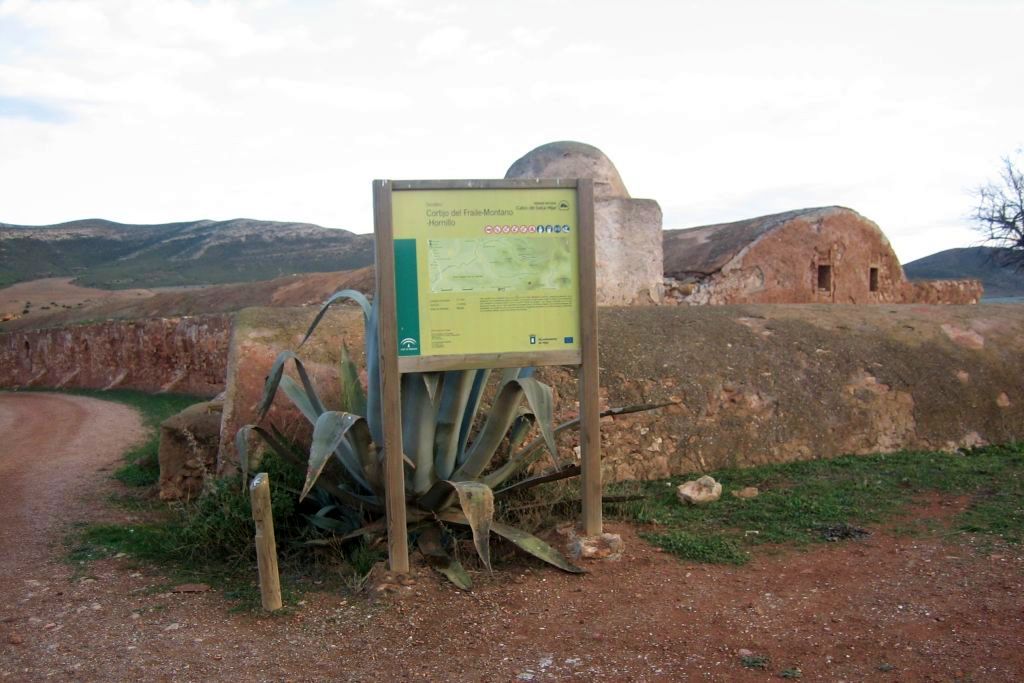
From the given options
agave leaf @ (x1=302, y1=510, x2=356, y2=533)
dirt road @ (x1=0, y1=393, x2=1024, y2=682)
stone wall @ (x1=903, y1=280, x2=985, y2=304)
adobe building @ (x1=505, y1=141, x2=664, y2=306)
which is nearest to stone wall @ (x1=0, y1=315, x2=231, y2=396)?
adobe building @ (x1=505, y1=141, x2=664, y2=306)

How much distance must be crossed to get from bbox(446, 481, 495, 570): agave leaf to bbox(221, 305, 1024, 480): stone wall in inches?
68.1

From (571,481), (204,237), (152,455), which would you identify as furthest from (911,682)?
(204,237)

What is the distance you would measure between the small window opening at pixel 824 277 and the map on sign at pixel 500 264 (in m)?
10.5

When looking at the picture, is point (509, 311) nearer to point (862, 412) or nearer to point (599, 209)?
point (862, 412)

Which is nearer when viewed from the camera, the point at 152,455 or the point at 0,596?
the point at 0,596

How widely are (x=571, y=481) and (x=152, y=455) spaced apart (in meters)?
3.82

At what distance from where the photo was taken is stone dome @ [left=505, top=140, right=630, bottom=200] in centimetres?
1124

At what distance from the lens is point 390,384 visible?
4164 millimetres

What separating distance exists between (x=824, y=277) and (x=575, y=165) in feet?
16.3

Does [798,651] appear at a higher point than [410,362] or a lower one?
lower

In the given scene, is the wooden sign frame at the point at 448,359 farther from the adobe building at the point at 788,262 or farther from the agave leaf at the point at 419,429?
the adobe building at the point at 788,262

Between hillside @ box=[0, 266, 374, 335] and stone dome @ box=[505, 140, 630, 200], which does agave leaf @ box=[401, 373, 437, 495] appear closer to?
stone dome @ box=[505, 140, 630, 200]

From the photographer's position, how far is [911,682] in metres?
2.98

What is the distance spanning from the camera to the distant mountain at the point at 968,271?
38531mm
